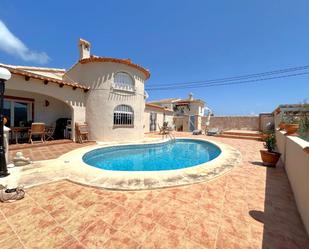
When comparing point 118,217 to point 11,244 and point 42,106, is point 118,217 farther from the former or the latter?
point 42,106

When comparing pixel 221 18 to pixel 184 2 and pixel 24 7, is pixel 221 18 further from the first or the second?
pixel 24 7

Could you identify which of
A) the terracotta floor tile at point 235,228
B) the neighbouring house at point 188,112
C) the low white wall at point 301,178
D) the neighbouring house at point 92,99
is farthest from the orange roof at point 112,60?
the neighbouring house at point 188,112

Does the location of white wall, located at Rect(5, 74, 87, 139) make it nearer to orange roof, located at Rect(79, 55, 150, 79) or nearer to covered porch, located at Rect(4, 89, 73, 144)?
covered porch, located at Rect(4, 89, 73, 144)

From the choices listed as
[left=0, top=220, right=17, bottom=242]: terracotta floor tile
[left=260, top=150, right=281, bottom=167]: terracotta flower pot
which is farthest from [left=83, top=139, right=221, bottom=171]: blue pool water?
[left=0, top=220, right=17, bottom=242]: terracotta floor tile

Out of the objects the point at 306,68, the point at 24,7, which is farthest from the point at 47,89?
the point at 306,68

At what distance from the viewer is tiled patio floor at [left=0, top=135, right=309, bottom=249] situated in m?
2.29

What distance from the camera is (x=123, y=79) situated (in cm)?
1213

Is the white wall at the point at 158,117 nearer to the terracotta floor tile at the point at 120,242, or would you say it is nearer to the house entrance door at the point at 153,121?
Answer: the house entrance door at the point at 153,121

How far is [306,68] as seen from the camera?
16734 millimetres

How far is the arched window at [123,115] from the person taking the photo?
1223 cm

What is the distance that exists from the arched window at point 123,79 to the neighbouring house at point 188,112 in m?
14.4

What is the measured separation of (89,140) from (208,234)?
10.8m

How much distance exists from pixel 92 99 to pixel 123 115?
268cm

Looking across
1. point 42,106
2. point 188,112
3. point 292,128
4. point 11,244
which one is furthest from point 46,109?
point 188,112
